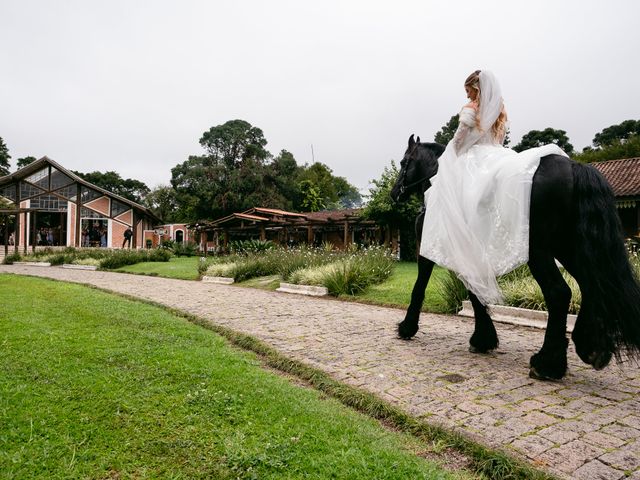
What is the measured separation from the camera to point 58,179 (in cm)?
3522

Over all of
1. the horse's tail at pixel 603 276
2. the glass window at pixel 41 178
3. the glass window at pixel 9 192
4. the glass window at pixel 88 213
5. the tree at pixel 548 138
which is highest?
the tree at pixel 548 138

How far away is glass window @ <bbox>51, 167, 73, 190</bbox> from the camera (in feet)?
114

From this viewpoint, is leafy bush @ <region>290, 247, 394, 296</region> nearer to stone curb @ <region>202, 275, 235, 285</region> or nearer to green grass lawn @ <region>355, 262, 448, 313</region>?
green grass lawn @ <region>355, 262, 448, 313</region>

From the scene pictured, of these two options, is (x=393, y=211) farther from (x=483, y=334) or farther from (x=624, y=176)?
(x=483, y=334)

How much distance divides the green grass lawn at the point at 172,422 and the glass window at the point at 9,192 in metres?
36.5

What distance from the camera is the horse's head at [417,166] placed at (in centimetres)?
500

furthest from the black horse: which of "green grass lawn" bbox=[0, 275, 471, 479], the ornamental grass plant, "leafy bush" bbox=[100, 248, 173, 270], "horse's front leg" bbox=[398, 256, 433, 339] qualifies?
"leafy bush" bbox=[100, 248, 173, 270]

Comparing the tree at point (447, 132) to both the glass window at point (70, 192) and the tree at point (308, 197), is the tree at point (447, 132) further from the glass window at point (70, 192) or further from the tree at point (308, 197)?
the glass window at point (70, 192)

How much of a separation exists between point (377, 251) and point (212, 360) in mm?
8709

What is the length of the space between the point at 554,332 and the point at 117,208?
128 feet

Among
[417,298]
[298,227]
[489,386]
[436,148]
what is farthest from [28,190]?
[489,386]

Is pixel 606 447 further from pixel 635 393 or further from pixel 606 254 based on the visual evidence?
pixel 606 254

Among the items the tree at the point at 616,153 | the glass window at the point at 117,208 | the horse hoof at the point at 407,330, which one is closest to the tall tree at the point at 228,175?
the glass window at the point at 117,208

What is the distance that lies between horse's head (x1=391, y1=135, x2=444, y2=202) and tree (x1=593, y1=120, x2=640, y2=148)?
151 feet
